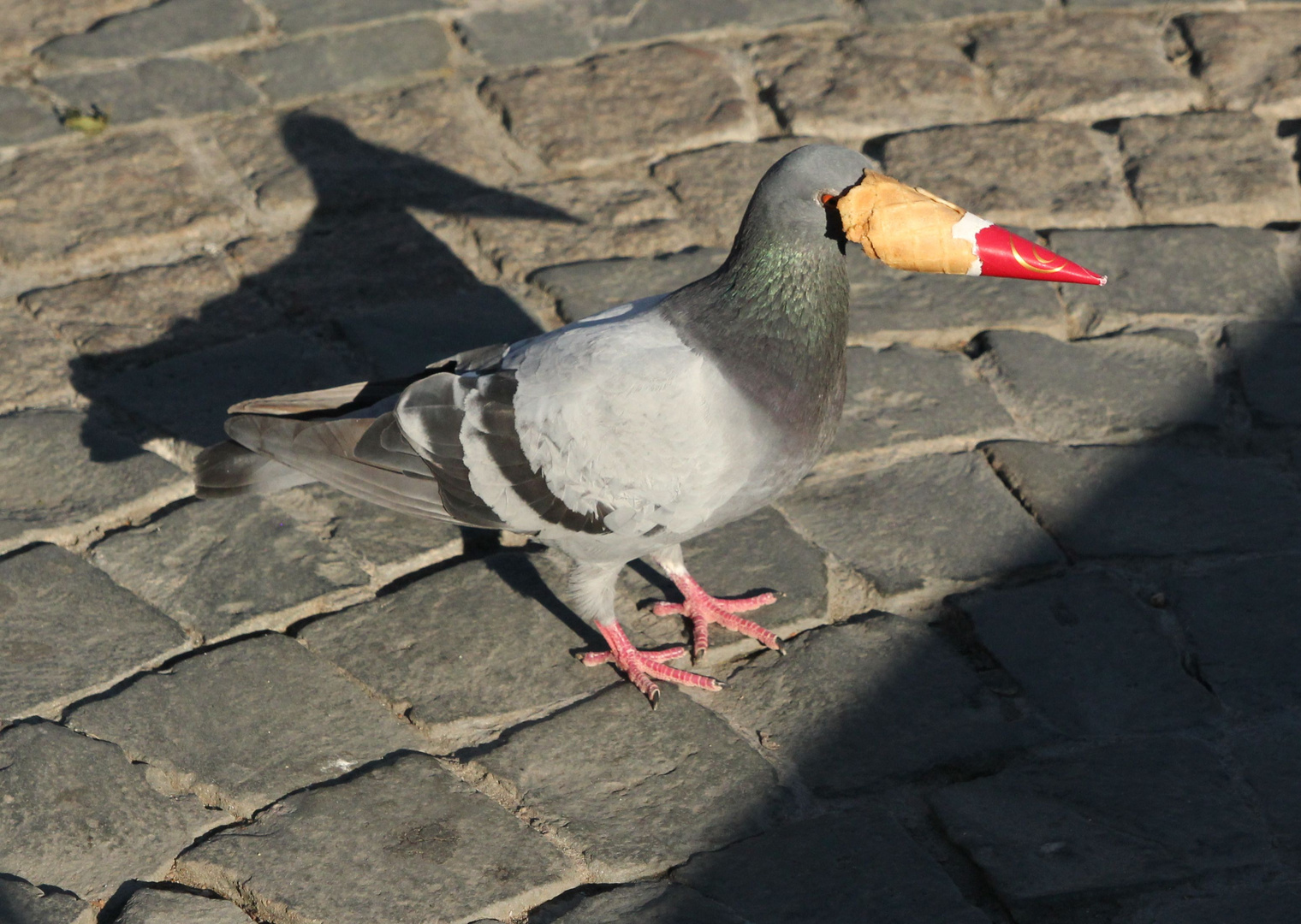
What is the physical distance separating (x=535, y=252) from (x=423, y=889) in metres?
2.54

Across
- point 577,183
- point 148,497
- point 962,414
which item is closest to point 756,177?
point 577,183

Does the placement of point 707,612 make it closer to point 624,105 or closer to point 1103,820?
point 1103,820

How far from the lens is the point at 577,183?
495 cm

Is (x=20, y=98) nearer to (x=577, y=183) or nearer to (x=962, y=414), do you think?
(x=577, y=183)

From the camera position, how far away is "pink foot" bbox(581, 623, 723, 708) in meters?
3.23

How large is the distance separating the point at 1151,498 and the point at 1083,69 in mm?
2521

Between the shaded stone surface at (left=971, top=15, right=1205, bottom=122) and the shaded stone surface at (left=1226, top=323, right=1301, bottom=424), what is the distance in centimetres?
140

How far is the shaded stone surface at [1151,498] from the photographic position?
3564mm

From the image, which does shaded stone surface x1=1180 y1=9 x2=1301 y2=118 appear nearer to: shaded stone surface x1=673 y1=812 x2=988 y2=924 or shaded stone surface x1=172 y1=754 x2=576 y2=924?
shaded stone surface x1=673 y1=812 x2=988 y2=924

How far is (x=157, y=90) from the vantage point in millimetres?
5242

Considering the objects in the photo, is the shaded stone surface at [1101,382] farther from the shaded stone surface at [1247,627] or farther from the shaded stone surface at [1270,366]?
the shaded stone surface at [1247,627]

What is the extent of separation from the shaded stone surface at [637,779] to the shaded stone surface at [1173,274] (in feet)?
7.08

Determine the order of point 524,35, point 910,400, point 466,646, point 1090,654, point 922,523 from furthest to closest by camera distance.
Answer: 1. point 524,35
2. point 910,400
3. point 922,523
4. point 466,646
5. point 1090,654

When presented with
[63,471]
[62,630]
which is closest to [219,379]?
[63,471]
